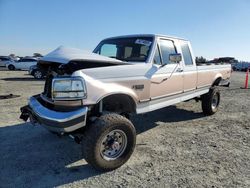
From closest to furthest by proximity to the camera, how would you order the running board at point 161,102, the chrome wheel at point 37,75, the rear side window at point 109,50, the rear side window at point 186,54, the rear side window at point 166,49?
the running board at point 161,102 < the rear side window at point 166,49 < the rear side window at point 109,50 < the rear side window at point 186,54 < the chrome wheel at point 37,75

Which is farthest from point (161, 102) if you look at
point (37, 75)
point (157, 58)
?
point (37, 75)

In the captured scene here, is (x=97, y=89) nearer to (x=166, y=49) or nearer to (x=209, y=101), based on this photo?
(x=166, y=49)

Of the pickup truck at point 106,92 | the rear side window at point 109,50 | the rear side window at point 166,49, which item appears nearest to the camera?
the pickup truck at point 106,92

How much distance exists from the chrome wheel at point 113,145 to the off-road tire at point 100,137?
0.21 feet

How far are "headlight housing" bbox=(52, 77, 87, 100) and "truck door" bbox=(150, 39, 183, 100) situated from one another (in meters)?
1.55

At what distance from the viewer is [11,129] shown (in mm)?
5629

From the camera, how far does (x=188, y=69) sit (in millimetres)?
5922

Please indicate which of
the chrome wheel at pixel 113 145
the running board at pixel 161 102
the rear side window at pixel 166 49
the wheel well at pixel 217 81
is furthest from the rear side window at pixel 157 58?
the wheel well at pixel 217 81

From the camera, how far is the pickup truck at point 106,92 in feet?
11.4

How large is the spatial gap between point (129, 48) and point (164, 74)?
904 millimetres

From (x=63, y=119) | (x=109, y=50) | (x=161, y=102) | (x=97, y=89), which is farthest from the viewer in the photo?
(x=109, y=50)

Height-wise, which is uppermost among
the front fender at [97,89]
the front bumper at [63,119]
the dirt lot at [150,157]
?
the front fender at [97,89]

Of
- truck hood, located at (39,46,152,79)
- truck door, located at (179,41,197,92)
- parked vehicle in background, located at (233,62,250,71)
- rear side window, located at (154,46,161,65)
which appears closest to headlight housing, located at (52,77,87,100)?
truck hood, located at (39,46,152,79)

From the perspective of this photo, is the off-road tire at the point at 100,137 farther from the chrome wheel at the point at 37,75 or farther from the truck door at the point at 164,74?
the chrome wheel at the point at 37,75
